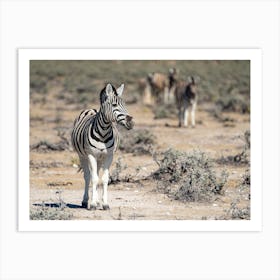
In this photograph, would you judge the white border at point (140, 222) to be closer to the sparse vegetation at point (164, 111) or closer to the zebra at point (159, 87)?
the sparse vegetation at point (164, 111)

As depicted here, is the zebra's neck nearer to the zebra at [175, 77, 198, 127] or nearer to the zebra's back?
the zebra's back

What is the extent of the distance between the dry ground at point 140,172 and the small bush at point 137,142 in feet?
0.84

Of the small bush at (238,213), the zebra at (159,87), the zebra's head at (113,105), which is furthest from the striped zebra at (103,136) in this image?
the zebra at (159,87)

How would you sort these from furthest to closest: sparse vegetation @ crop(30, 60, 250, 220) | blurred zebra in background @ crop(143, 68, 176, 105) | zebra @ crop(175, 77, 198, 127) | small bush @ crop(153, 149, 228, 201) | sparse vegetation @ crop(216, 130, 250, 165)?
blurred zebra in background @ crop(143, 68, 176, 105), zebra @ crop(175, 77, 198, 127), sparse vegetation @ crop(216, 130, 250, 165), small bush @ crop(153, 149, 228, 201), sparse vegetation @ crop(30, 60, 250, 220)

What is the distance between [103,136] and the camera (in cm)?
1080

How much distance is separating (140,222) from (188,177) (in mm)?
2129

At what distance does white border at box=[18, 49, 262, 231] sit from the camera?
10.2 m

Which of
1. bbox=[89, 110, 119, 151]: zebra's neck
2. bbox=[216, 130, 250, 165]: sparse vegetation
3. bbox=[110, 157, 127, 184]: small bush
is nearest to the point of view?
bbox=[89, 110, 119, 151]: zebra's neck

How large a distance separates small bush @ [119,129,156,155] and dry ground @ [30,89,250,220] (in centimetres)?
26

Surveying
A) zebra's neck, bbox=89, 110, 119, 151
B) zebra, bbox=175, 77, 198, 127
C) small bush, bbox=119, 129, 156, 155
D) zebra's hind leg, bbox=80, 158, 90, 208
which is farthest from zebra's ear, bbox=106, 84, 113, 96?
zebra, bbox=175, 77, 198, 127

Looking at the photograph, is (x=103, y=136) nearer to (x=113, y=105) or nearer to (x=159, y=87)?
(x=113, y=105)

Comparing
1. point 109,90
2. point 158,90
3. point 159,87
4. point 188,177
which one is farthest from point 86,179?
point 158,90

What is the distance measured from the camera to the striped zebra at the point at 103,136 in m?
10.6
